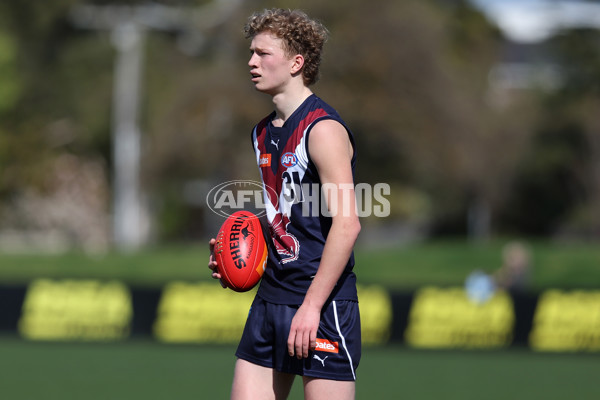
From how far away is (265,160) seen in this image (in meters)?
4.07

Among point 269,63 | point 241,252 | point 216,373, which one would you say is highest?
point 269,63

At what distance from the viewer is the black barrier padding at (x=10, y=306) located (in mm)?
13977

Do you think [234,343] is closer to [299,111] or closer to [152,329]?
[152,329]

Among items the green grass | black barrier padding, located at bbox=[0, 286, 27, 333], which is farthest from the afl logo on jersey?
the green grass

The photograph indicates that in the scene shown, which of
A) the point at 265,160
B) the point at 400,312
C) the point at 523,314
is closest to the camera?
the point at 265,160

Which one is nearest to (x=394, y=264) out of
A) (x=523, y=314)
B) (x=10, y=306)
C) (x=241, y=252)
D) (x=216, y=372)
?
(x=523, y=314)

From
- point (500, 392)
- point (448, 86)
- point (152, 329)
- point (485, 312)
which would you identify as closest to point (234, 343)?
point (152, 329)

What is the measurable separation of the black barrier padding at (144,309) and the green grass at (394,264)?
8799 mm

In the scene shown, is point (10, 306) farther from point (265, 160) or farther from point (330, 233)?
point (330, 233)

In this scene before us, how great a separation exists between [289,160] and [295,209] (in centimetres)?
20

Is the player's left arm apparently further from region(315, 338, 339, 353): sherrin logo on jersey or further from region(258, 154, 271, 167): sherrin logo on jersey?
region(258, 154, 271, 167): sherrin logo on jersey

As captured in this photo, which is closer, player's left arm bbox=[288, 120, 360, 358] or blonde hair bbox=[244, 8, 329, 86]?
player's left arm bbox=[288, 120, 360, 358]

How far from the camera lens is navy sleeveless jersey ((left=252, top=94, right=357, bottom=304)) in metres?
3.91

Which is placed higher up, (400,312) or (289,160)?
(289,160)
